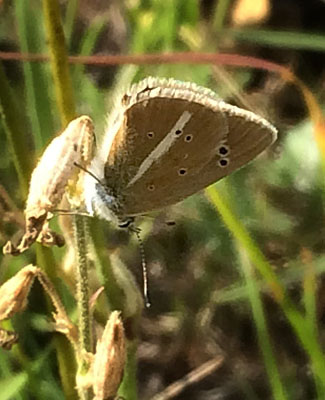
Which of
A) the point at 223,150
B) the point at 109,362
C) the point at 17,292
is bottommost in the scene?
the point at 109,362

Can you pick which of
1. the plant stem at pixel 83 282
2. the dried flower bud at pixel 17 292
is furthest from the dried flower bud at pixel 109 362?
the dried flower bud at pixel 17 292

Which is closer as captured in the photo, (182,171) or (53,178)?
(53,178)

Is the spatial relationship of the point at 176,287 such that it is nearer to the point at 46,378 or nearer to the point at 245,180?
the point at 245,180

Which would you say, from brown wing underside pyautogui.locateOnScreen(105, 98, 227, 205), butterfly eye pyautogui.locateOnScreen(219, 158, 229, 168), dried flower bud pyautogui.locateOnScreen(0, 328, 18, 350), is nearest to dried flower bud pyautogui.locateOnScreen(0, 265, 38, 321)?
dried flower bud pyautogui.locateOnScreen(0, 328, 18, 350)

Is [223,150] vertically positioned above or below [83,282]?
above

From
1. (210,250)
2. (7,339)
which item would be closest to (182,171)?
(7,339)

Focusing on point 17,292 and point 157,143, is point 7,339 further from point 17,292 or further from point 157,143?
point 157,143

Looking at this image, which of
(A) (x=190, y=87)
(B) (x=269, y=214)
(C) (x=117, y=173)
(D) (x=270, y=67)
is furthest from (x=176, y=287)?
(A) (x=190, y=87)
